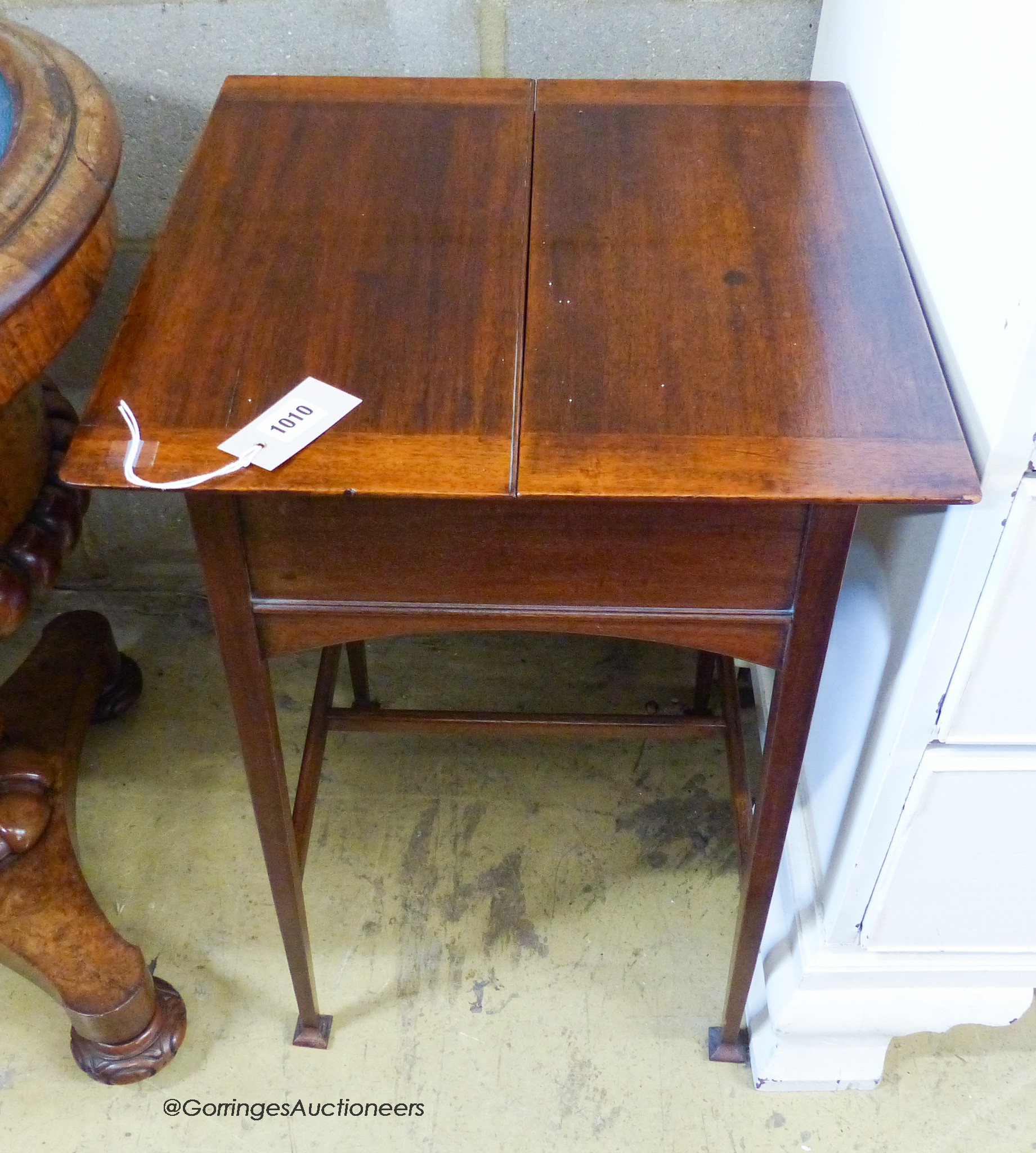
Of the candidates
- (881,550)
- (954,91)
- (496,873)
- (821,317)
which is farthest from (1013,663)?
(496,873)

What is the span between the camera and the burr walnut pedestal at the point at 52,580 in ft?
2.12

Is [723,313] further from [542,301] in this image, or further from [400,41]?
[400,41]

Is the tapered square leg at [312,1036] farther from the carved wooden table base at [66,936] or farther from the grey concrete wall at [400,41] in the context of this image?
the grey concrete wall at [400,41]

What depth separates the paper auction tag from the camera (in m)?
0.55

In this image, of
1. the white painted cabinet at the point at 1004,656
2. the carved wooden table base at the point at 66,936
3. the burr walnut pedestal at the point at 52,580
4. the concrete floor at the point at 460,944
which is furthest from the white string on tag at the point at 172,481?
the concrete floor at the point at 460,944

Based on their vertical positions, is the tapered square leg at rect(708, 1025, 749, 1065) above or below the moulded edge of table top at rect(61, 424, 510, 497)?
below

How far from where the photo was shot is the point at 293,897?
871 mm

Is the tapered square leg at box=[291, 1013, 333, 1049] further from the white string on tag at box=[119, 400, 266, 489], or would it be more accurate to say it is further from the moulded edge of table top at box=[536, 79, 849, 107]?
the moulded edge of table top at box=[536, 79, 849, 107]

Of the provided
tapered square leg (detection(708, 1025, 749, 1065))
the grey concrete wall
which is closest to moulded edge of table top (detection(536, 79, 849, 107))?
the grey concrete wall

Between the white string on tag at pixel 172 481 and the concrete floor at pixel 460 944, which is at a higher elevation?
the white string on tag at pixel 172 481

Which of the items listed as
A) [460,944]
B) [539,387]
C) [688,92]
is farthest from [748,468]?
[460,944]

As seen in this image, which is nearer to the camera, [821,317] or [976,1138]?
[821,317]

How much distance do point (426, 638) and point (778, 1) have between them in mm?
800

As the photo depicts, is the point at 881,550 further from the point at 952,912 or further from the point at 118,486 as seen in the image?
the point at 118,486
